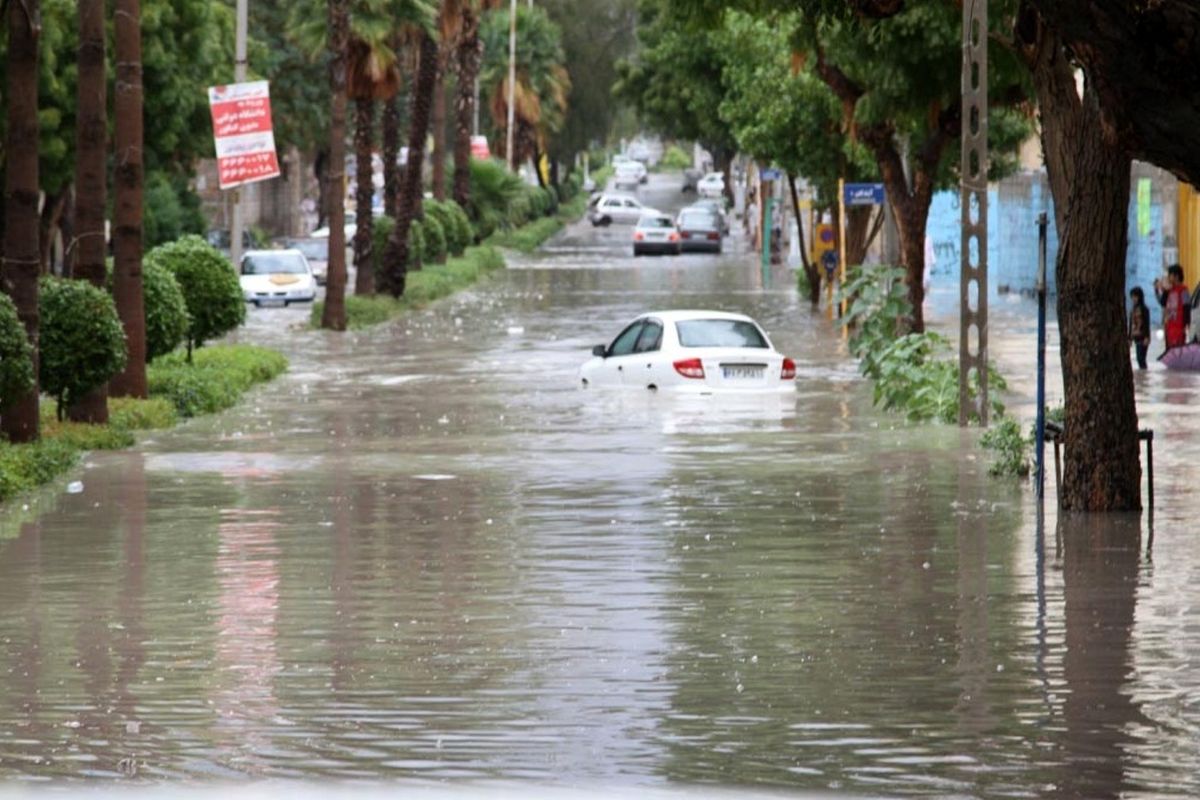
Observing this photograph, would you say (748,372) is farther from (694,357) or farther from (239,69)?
(239,69)

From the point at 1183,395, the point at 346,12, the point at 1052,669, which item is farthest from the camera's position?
the point at 346,12

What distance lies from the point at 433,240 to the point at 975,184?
42.5m

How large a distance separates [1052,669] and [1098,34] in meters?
3.16

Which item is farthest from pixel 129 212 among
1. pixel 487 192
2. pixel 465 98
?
pixel 487 192

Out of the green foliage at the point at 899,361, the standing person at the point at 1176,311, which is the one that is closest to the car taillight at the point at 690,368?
the green foliage at the point at 899,361

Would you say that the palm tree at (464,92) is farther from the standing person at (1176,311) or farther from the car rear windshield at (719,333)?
the car rear windshield at (719,333)

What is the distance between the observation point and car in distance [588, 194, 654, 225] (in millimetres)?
118312

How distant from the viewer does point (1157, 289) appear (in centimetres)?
3775

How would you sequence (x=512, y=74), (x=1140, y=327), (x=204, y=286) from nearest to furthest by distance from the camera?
(x=204, y=286) < (x=1140, y=327) < (x=512, y=74)

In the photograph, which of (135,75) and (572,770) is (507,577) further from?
(135,75)

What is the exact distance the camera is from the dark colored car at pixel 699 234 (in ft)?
283

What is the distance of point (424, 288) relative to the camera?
56656 millimetres

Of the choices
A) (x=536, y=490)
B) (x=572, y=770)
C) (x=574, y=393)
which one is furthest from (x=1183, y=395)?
(x=572, y=770)

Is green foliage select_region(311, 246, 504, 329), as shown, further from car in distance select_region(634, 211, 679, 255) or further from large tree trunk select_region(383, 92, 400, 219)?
car in distance select_region(634, 211, 679, 255)
